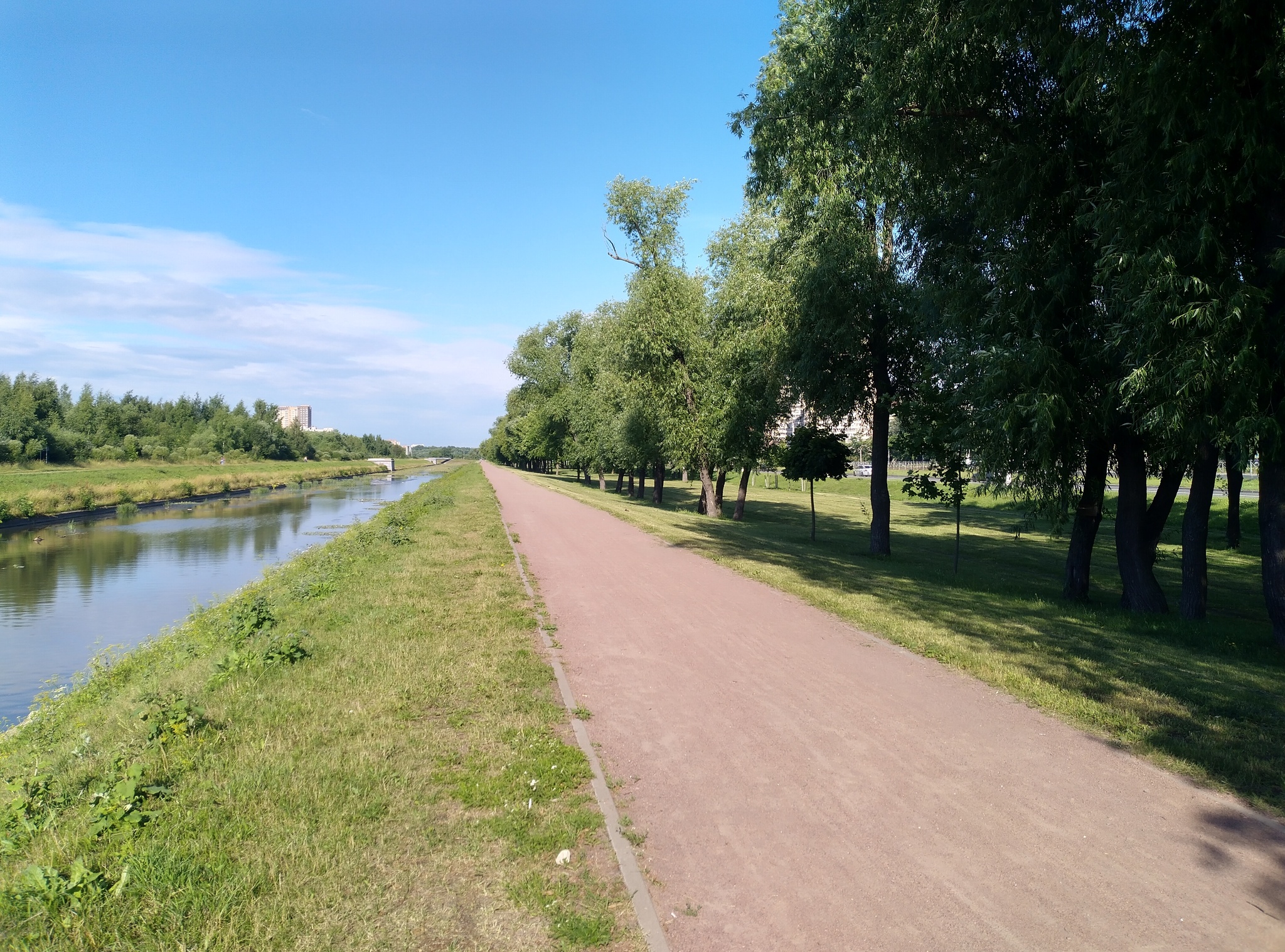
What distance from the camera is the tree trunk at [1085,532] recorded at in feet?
43.8

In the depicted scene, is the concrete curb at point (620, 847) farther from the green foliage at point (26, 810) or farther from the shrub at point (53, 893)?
the green foliage at point (26, 810)

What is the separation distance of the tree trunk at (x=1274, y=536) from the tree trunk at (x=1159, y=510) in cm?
282

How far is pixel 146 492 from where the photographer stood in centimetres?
4931

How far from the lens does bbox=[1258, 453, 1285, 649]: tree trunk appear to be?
9711 millimetres

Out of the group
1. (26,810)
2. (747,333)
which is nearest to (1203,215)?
(26,810)

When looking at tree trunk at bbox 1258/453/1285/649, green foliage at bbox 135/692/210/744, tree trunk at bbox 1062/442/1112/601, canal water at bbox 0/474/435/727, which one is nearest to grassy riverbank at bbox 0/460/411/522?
canal water at bbox 0/474/435/727

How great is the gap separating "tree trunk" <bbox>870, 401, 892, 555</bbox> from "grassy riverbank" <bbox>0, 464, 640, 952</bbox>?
1263 cm

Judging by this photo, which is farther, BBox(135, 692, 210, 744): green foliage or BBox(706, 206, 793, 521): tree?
BBox(706, 206, 793, 521): tree

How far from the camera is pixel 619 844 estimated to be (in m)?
4.30

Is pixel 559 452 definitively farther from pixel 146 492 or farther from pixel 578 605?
pixel 578 605

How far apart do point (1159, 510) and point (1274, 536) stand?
13.2ft

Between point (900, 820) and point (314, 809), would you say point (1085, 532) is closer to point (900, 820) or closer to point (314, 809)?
point (900, 820)

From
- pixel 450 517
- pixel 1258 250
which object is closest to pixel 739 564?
pixel 1258 250

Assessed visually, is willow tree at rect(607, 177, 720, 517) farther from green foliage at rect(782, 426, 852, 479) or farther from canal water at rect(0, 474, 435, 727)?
canal water at rect(0, 474, 435, 727)
